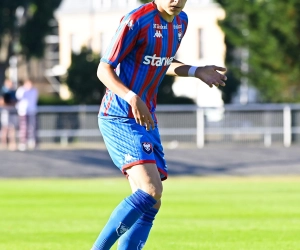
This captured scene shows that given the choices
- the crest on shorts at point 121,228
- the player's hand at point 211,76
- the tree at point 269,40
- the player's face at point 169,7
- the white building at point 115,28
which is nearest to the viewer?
the crest on shorts at point 121,228

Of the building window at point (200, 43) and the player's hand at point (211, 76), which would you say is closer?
the player's hand at point (211, 76)

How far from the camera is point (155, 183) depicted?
7.34 metres

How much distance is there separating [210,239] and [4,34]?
3948 centimetres

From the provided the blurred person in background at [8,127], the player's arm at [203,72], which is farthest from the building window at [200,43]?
the player's arm at [203,72]

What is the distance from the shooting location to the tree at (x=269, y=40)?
37.2 meters

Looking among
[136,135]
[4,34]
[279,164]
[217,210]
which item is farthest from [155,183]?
[4,34]

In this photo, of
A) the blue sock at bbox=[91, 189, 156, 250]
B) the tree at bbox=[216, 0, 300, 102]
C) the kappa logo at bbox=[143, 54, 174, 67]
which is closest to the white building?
the tree at bbox=[216, 0, 300, 102]

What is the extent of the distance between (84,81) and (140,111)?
1334 inches

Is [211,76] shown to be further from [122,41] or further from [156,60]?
[122,41]

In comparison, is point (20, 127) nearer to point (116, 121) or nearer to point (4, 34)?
point (116, 121)

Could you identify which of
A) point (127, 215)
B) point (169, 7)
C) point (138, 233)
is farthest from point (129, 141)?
point (169, 7)

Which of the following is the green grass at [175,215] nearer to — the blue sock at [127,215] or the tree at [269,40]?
the blue sock at [127,215]

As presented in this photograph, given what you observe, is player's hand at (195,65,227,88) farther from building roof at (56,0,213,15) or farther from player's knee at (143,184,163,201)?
building roof at (56,0,213,15)

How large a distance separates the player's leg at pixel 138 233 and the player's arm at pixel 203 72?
3.42 feet
